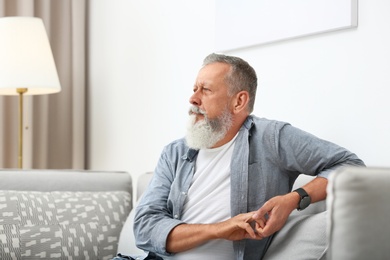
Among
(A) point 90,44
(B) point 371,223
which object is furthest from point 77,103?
(B) point 371,223

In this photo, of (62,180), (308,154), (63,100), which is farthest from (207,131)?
(63,100)

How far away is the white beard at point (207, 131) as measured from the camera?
7.38 feet

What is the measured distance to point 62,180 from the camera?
2.90 meters

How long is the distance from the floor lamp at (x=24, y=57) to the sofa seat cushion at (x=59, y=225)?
90cm

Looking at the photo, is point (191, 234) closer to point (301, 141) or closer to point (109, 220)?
point (301, 141)

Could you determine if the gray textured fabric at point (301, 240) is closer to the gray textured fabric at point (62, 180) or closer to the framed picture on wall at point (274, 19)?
the framed picture on wall at point (274, 19)

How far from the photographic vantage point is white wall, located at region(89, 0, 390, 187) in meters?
2.23

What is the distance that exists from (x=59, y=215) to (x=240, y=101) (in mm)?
869

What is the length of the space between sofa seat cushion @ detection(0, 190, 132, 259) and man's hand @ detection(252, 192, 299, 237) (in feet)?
2.98

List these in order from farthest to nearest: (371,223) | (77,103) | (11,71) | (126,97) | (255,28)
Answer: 1. (77,103)
2. (126,97)
3. (11,71)
4. (255,28)
5. (371,223)

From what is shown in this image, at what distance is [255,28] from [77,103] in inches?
70.9

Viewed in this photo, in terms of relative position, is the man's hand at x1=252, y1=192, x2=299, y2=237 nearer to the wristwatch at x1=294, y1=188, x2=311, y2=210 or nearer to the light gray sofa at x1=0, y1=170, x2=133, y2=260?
the wristwatch at x1=294, y1=188, x2=311, y2=210

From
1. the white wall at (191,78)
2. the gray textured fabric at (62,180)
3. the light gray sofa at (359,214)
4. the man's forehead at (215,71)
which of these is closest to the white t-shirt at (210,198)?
the man's forehead at (215,71)

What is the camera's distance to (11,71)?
349cm
